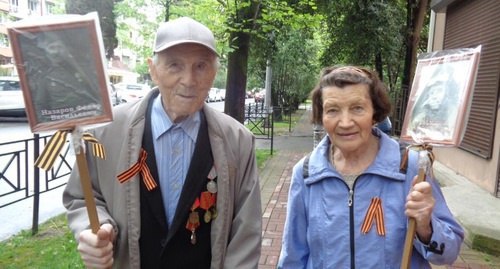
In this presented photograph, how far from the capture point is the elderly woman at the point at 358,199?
1.77 metres

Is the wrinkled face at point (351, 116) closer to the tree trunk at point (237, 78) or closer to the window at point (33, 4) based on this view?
the tree trunk at point (237, 78)

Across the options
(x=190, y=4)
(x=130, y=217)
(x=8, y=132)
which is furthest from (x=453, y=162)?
(x=8, y=132)

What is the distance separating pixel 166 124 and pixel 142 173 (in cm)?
26

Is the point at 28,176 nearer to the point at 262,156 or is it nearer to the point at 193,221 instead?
the point at 193,221

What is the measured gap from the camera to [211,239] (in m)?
1.92

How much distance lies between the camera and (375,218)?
1781 millimetres

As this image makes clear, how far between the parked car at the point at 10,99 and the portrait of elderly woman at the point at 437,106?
16628mm

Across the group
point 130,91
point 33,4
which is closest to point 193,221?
point 130,91

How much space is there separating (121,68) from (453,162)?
1881 inches

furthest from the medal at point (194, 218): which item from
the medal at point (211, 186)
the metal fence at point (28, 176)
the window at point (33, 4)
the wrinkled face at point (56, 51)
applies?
the window at point (33, 4)

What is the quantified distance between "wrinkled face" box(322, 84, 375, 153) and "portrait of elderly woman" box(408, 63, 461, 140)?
22 cm

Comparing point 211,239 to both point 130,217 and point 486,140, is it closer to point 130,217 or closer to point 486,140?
point 130,217

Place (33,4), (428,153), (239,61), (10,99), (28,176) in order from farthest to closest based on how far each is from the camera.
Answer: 1. (33,4)
2. (10,99)
3. (239,61)
4. (28,176)
5. (428,153)

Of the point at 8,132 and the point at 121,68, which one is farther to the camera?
the point at 121,68
